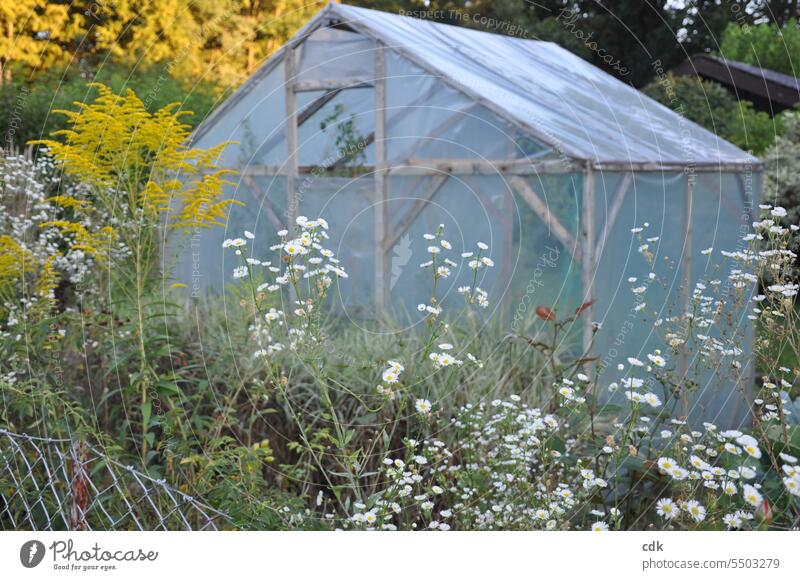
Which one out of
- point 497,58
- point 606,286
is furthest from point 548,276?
point 497,58

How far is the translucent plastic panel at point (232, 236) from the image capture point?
807 cm

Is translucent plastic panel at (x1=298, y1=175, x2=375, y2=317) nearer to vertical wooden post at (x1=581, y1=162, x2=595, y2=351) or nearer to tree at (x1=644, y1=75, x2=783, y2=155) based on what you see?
vertical wooden post at (x1=581, y1=162, x2=595, y2=351)

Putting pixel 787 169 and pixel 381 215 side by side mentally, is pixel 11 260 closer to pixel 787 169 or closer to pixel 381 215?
pixel 381 215

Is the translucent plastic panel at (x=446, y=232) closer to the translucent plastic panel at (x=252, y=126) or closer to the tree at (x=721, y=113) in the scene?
the translucent plastic panel at (x=252, y=126)

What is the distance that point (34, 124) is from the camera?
948 cm

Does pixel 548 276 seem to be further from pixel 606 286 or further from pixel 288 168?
pixel 288 168

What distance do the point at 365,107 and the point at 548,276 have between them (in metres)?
2.38

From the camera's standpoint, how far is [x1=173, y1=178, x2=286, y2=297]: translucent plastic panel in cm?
807

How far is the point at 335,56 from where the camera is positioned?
739 cm

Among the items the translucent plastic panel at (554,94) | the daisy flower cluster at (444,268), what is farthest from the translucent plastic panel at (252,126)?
the daisy flower cluster at (444,268)
